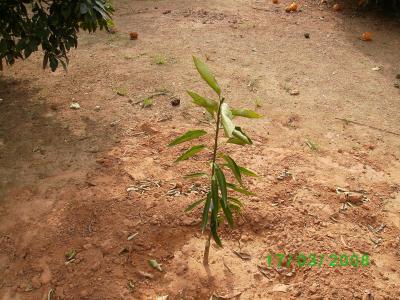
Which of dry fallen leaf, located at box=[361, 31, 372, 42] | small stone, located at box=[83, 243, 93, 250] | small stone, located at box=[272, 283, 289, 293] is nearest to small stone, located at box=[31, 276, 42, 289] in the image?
small stone, located at box=[83, 243, 93, 250]

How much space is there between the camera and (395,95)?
14.6ft

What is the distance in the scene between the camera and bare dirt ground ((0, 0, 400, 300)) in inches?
95.0

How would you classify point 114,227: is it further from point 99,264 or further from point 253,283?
point 253,283

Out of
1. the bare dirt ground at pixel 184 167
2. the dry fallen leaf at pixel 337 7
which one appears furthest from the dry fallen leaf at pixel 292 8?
the bare dirt ground at pixel 184 167

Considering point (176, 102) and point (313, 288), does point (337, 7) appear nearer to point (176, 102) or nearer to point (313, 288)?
point (176, 102)

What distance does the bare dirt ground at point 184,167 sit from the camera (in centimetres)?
241

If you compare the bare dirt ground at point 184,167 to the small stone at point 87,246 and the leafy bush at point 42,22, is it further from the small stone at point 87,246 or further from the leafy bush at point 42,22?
the leafy bush at point 42,22

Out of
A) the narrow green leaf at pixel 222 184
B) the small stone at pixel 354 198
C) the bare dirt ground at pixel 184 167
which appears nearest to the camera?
the narrow green leaf at pixel 222 184

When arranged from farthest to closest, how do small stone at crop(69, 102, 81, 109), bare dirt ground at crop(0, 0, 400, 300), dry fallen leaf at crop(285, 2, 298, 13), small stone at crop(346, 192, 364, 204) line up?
dry fallen leaf at crop(285, 2, 298, 13), small stone at crop(69, 102, 81, 109), small stone at crop(346, 192, 364, 204), bare dirt ground at crop(0, 0, 400, 300)

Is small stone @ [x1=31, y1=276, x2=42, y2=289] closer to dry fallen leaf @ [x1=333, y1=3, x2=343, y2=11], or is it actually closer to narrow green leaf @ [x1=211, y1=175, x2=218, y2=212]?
narrow green leaf @ [x1=211, y1=175, x2=218, y2=212]

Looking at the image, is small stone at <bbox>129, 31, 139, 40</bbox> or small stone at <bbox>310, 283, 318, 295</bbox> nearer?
small stone at <bbox>310, 283, 318, 295</bbox>

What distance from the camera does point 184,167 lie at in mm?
3258

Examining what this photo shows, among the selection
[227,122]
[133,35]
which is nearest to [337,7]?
[133,35]

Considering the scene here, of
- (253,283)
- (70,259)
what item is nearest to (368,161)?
(253,283)
